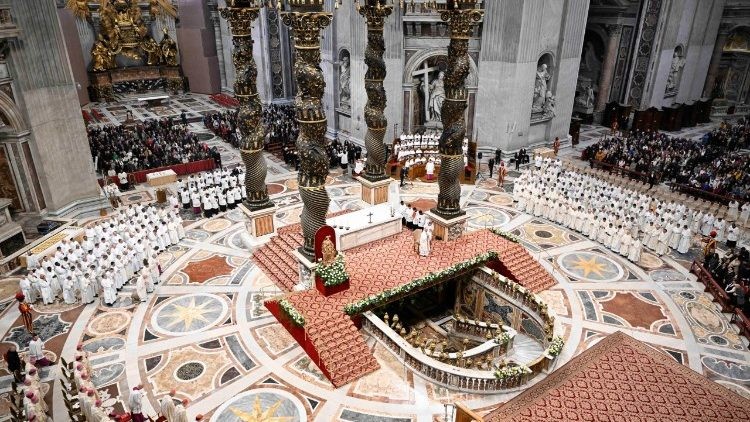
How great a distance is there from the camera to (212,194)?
2002 cm

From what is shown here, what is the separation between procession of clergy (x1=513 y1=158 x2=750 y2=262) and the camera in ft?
57.2

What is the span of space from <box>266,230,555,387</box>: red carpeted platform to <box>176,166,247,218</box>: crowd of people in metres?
5.39

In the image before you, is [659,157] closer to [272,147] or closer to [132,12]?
[272,147]

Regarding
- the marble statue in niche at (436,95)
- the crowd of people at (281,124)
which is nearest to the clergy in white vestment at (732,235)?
the marble statue in niche at (436,95)

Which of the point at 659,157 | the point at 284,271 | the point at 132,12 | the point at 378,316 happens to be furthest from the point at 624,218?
the point at 132,12

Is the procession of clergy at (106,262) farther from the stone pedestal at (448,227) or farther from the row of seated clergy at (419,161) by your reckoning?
the row of seated clergy at (419,161)

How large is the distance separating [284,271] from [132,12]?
109 feet

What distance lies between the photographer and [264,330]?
13156mm

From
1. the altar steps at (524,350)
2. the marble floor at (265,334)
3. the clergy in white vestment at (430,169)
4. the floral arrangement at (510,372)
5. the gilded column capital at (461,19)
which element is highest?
the gilded column capital at (461,19)

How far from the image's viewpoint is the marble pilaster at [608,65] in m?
32.2

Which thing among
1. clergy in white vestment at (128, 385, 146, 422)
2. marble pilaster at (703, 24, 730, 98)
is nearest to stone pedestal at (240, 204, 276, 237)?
clergy in white vestment at (128, 385, 146, 422)

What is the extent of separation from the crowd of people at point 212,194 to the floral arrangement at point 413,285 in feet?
31.8

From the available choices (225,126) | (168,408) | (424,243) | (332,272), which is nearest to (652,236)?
(424,243)

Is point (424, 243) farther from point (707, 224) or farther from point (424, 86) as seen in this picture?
point (424, 86)
